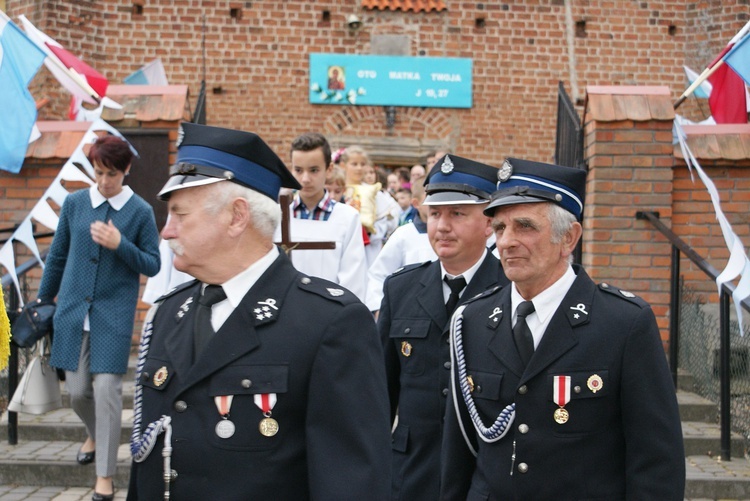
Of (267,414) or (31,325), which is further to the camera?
(31,325)

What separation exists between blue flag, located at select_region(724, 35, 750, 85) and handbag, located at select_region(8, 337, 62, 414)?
190 inches

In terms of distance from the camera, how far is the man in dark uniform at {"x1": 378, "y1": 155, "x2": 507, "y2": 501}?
343cm

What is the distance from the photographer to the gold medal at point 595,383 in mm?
2518

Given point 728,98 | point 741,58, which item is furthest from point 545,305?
point 728,98

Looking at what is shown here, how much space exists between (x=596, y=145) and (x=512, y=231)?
450 cm

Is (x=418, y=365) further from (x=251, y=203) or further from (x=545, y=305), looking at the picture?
(x=251, y=203)

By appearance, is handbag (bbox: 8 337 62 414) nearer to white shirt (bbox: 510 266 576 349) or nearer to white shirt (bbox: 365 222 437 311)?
white shirt (bbox: 365 222 437 311)

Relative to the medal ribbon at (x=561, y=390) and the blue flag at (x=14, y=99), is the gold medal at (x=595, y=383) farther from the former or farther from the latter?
the blue flag at (x=14, y=99)

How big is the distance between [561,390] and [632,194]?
469 centimetres

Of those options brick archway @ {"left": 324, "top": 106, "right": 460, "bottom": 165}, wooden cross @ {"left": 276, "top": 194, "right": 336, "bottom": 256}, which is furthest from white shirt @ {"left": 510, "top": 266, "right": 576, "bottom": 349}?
brick archway @ {"left": 324, "top": 106, "right": 460, "bottom": 165}

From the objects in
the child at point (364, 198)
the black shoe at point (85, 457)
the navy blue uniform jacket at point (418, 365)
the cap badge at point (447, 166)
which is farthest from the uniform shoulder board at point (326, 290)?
the child at point (364, 198)

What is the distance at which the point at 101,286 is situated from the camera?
16.5 feet

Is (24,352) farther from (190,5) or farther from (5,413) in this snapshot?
(190,5)

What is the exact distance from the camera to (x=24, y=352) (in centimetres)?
667
